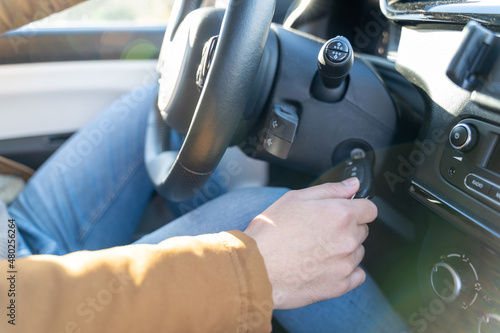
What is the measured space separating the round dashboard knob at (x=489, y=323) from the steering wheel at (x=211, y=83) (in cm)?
43

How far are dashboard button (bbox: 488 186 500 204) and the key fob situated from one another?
18 cm

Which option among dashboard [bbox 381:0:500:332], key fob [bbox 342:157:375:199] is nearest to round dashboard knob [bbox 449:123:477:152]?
dashboard [bbox 381:0:500:332]

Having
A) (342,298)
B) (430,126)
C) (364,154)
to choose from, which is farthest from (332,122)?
(342,298)

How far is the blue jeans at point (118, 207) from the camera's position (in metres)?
0.73

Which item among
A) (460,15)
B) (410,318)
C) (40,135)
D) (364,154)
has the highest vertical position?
(460,15)

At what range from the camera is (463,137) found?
1.92 feet

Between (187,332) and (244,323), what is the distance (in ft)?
0.22

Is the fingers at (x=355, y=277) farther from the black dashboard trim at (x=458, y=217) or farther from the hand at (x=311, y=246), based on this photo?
the black dashboard trim at (x=458, y=217)

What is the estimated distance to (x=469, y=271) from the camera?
611 mm

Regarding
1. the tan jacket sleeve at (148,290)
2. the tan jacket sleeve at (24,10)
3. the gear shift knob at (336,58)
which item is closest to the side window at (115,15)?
the tan jacket sleeve at (24,10)

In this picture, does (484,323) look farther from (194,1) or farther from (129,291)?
(194,1)

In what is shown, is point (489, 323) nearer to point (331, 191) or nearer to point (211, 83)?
point (331, 191)

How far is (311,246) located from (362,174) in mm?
174
